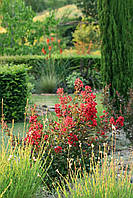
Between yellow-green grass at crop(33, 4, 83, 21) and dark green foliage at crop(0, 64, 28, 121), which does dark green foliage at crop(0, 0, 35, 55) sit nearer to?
yellow-green grass at crop(33, 4, 83, 21)

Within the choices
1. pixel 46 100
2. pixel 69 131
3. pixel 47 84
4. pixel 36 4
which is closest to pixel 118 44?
pixel 69 131

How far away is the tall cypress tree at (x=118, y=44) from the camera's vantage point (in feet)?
19.1

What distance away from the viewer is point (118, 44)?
5.82 metres

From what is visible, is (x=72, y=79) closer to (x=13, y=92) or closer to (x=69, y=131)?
(x=13, y=92)

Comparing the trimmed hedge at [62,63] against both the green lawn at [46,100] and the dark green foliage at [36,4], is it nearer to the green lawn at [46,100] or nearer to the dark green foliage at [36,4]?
the green lawn at [46,100]

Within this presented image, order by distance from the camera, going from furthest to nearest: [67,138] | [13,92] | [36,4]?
1. [36,4]
2. [13,92]
3. [67,138]

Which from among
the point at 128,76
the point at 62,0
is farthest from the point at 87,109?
the point at 62,0

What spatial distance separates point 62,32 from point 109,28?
21.9 m

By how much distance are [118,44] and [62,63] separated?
5.47 m

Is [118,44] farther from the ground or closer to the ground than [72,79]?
farther from the ground

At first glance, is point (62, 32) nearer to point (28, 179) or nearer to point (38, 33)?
point (38, 33)

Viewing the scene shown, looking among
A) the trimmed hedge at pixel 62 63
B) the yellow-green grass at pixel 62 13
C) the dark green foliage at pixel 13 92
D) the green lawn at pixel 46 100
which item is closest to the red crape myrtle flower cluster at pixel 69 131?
the dark green foliage at pixel 13 92

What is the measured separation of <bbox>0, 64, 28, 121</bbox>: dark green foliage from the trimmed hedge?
13.5ft

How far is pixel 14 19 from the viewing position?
16.0 m
